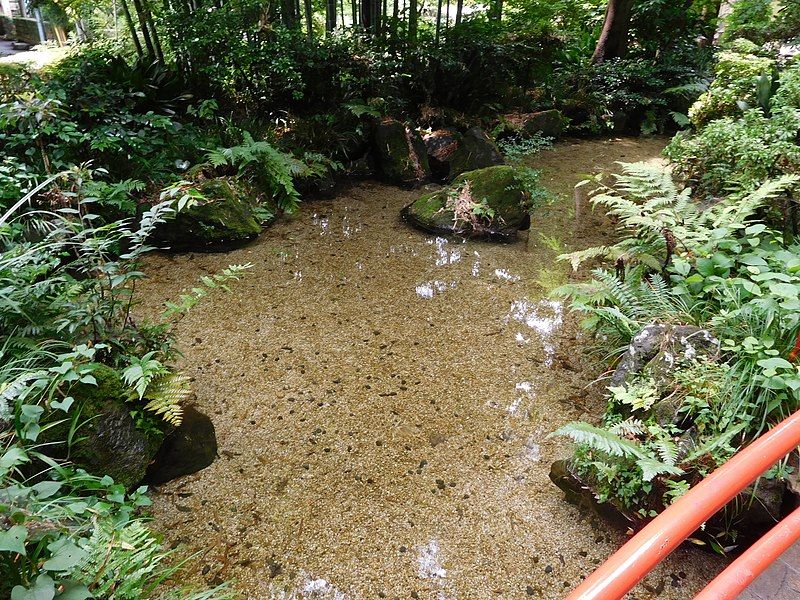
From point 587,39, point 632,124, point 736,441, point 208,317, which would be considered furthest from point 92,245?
point 587,39

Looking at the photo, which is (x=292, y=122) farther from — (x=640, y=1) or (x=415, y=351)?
(x=640, y=1)

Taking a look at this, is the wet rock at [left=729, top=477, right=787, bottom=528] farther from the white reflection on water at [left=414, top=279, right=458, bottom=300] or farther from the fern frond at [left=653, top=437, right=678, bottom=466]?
the white reflection on water at [left=414, top=279, right=458, bottom=300]

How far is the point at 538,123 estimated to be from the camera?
7098 millimetres

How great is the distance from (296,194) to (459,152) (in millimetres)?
2145

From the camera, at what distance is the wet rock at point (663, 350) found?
229 cm

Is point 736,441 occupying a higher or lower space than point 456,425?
higher

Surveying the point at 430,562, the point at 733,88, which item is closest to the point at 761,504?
the point at 430,562

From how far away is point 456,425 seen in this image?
8.70 feet

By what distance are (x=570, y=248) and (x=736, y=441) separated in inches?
101

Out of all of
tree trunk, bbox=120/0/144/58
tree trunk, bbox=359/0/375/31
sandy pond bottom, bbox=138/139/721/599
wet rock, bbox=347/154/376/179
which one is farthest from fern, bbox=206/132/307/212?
tree trunk, bbox=359/0/375/31

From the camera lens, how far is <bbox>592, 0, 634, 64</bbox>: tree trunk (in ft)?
26.6

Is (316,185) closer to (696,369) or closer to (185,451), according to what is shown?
(185,451)

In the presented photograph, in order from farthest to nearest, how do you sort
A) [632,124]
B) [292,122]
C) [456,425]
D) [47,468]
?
[632,124] < [292,122] < [456,425] < [47,468]

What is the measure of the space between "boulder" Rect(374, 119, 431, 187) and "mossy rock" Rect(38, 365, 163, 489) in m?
4.08
